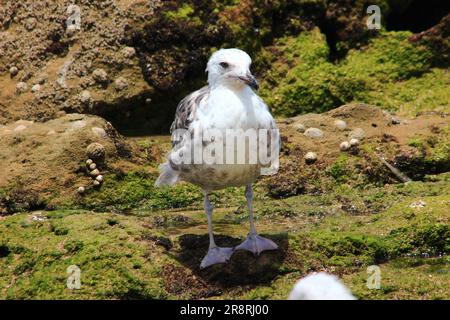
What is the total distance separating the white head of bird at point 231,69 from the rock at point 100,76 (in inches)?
164

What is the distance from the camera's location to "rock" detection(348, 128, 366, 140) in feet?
31.7

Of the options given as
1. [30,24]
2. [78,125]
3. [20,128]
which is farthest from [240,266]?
[30,24]

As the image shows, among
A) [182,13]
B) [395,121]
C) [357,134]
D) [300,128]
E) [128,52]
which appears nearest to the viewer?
[357,134]

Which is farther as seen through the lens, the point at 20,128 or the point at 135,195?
the point at 20,128

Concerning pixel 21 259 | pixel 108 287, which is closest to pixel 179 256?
pixel 108 287

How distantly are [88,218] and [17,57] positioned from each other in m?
4.76

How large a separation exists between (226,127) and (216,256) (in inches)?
41.4

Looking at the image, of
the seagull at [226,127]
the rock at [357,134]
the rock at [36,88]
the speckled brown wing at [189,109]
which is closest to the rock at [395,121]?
the rock at [357,134]

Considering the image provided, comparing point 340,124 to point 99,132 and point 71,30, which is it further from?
point 71,30

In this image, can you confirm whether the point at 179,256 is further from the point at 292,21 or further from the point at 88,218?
the point at 292,21

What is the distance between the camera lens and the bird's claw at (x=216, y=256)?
7004 millimetres

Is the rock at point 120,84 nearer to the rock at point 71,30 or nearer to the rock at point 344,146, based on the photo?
the rock at point 71,30

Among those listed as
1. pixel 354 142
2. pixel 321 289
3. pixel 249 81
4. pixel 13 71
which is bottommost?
pixel 354 142

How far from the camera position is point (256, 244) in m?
7.15
